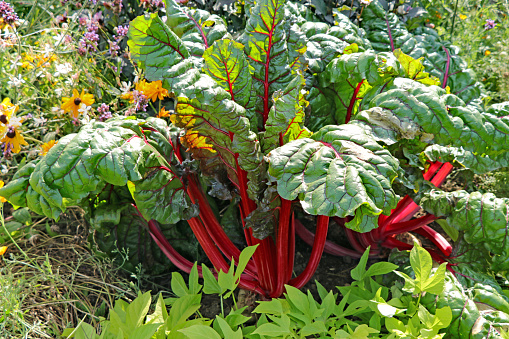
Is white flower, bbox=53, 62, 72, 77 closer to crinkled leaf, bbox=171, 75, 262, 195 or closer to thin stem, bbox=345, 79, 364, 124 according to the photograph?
crinkled leaf, bbox=171, 75, 262, 195

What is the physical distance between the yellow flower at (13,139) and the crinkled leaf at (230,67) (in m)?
1.15

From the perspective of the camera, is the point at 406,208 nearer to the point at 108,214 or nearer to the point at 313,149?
the point at 313,149

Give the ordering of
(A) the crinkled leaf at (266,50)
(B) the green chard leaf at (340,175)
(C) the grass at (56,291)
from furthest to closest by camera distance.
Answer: (C) the grass at (56,291) < (A) the crinkled leaf at (266,50) < (B) the green chard leaf at (340,175)

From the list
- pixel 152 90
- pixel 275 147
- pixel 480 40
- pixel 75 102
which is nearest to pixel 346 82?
pixel 275 147

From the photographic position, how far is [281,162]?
1297 mm

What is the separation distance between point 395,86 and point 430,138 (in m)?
0.25

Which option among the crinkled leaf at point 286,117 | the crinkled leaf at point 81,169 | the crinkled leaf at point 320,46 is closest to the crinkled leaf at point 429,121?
the crinkled leaf at point 286,117

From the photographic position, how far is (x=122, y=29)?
215 cm

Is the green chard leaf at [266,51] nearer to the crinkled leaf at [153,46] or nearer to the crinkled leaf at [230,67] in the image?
the crinkled leaf at [230,67]

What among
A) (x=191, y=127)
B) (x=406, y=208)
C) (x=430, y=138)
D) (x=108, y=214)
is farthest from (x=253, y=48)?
(x=406, y=208)

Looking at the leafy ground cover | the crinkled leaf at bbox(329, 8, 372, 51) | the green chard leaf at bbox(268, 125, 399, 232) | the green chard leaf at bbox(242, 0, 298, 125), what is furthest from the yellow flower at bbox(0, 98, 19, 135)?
the crinkled leaf at bbox(329, 8, 372, 51)

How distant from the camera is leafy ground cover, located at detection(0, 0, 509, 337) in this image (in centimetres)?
134

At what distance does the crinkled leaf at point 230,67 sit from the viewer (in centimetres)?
147

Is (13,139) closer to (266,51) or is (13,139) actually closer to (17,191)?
(17,191)
